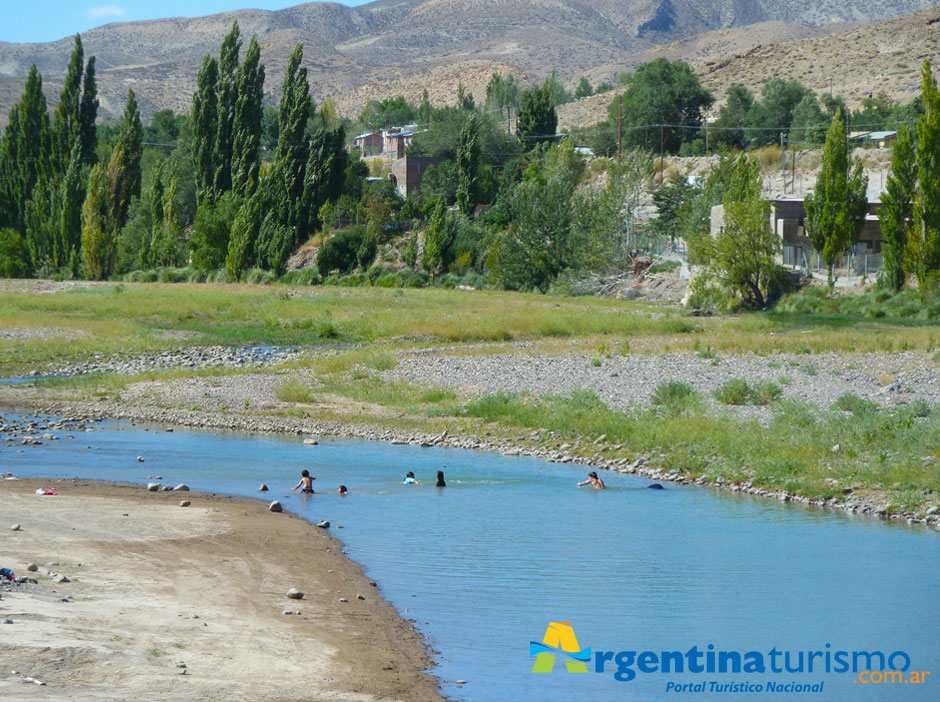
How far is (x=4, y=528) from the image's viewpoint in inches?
604

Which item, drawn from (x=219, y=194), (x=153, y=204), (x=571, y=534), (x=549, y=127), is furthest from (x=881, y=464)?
(x=549, y=127)

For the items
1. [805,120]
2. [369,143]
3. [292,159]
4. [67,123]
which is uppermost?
[369,143]

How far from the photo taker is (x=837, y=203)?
2314 inches

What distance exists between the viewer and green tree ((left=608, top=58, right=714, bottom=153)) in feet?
364

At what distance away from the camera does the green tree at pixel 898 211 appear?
56.2m

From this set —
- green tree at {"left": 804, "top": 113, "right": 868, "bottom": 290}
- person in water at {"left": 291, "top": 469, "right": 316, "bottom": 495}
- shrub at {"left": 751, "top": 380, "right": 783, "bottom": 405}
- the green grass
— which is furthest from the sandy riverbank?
green tree at {"left": 804, "top": 113, "right": 868, "bottom": 290}

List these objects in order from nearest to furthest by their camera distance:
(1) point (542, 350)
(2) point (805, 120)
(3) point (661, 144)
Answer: (1) point (542, 350) < (2) point (805, 120) < (3) point (661, 144)

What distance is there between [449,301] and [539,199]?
1646 centimetres

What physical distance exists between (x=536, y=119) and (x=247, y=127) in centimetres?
3735

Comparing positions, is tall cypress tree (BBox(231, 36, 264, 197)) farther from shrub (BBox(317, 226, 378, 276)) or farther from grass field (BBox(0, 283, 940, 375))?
grass field (BBox(0, 283, 940, 375))

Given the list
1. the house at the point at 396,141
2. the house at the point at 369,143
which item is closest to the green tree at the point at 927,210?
the house at the point at 396,141

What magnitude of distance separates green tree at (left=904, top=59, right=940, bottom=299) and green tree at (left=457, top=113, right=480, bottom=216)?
39.7 m

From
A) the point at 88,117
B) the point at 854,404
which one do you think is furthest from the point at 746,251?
the point at 88,117

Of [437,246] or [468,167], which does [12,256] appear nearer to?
[437,246]
